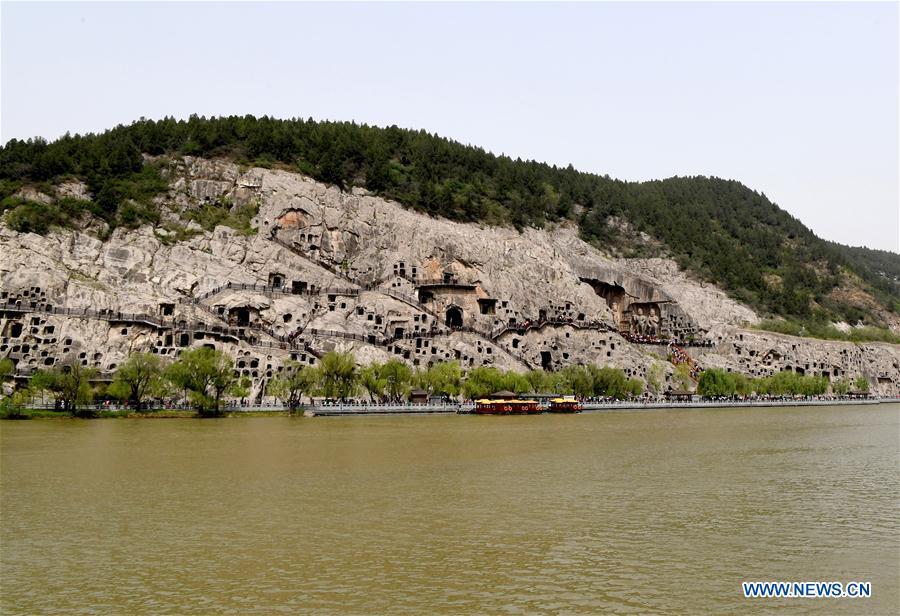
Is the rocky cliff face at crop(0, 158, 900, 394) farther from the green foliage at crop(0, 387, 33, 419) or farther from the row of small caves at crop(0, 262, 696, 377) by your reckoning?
the green foliage at crop(0, 387, 33, 419)

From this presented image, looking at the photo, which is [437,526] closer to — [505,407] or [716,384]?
[505,407]

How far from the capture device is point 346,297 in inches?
4284

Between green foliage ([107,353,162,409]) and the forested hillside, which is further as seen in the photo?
the forested hillside

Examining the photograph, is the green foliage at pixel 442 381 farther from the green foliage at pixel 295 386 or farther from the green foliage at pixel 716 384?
the green foliage at pixel 716 384

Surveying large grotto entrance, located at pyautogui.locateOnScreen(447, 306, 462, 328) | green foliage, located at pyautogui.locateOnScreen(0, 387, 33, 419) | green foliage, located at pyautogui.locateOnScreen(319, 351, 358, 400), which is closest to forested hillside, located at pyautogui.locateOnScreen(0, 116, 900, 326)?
large grotto entrance, located at pyautogui.locateOnScreen(447, 306, 462, 328)

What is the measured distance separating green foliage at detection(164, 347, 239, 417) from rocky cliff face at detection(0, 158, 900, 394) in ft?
Result: 40.0

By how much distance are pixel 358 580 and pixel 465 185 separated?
13217 cm

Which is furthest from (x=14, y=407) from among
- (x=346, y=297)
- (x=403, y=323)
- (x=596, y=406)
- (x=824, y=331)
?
(x=824, y=331)

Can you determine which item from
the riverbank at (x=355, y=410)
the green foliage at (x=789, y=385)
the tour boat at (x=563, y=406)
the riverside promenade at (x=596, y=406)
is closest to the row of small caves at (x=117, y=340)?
the riverbank at (x=355, y=410)

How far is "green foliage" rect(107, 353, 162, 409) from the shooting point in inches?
3007

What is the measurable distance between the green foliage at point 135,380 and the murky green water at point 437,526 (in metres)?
24.4

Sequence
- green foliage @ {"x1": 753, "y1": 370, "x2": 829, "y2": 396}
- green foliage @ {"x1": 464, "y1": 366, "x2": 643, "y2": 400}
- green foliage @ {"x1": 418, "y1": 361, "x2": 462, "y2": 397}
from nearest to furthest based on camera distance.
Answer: green foliage @ {"x1": 418, "y1": 361, "x2": 462, "y2": 397} < green foliage @ {"x1": 464, "y1": 366, "x2": 643, "y2": 400} < green foliage @ {"x1": 753, "y1": 370, "x2": 829, "y2": 396}

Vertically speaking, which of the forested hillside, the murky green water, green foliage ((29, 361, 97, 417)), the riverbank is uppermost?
the forested hillside

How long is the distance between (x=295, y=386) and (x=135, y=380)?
14.8 metres
